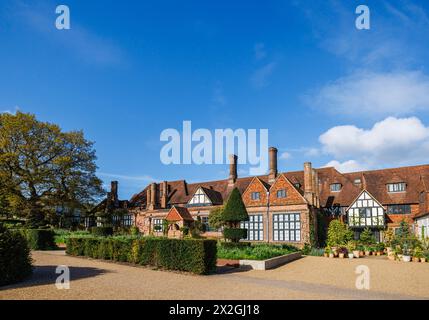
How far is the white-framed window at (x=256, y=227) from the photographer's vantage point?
33.8 meters

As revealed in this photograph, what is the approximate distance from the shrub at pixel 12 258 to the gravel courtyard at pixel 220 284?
54 centimetres

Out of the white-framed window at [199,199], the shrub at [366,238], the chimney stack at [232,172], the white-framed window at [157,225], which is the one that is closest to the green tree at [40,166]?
the white-framed window at [157,225]

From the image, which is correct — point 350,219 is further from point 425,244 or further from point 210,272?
point 210,272

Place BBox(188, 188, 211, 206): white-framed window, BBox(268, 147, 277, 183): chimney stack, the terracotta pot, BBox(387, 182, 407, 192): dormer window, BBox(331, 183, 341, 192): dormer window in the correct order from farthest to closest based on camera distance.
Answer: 1. BBox(188, 188, 211, 206): white-framed window
2. BBox(268, 147, 277, 183): chimney stack
3. BBox(331, 183, 341, 192): dormer window
4. BBox(387, 182, 407, 192): dormer window
5. the terracotta pot

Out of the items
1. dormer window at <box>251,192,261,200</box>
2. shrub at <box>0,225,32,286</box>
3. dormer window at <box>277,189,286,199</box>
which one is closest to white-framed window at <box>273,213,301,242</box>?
dormer window at <box>277,189,286,199</box>

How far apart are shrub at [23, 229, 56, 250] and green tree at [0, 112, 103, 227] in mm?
9759

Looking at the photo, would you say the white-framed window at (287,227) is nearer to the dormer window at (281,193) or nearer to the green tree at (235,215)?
the dormer window at (281,193)

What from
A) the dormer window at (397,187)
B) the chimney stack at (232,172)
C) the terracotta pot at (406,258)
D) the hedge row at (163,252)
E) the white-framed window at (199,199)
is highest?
the chimney stack at (232,172)

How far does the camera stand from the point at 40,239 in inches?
994

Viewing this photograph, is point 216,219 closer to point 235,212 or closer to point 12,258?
point 235,212

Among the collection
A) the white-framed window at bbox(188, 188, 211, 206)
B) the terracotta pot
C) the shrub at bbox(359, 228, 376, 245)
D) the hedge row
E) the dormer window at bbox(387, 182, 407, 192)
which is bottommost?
the terracotta pot

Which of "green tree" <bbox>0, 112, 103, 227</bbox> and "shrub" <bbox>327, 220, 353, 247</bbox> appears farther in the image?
"green tree" <bbox>0, 112, 103, 227</bbox>

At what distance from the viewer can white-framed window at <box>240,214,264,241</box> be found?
1329 inches

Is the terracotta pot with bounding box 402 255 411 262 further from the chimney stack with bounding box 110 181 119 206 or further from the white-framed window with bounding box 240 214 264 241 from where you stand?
the chimney stack with bounding box 110 181 119 206
